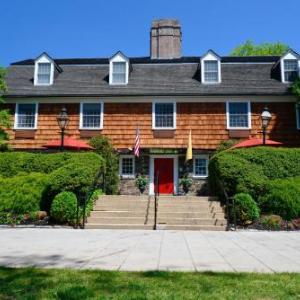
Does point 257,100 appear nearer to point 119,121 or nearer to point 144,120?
point 144,120

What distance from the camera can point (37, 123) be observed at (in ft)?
72.6

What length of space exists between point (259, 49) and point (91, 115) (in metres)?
25.8

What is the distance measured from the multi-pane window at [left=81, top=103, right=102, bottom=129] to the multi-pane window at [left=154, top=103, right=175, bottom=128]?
3284 mm

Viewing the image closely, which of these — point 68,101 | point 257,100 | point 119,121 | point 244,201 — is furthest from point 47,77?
point 244,201

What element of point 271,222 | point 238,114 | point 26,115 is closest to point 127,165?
point 26,115

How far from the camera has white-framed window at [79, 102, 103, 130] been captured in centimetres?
2205

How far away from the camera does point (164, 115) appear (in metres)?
21.9

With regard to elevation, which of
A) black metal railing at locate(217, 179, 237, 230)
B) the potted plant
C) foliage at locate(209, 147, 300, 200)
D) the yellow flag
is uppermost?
the yellow flag

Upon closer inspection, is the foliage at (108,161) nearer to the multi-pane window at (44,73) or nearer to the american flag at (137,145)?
the american flag at (137,145)

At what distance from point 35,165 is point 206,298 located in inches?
535

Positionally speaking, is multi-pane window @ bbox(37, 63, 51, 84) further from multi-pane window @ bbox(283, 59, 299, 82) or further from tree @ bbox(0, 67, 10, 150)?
multi-pane window @ bbox(283, 59, 299, 82)

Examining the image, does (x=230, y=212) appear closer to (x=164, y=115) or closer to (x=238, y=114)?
(x=238, y=114)

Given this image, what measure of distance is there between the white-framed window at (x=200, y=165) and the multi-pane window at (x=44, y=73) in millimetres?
10128

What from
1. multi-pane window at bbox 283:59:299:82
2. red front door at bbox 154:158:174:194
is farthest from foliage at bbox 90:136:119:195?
multi-pane window at bbox 283:59:299:82
